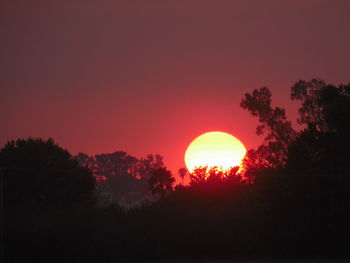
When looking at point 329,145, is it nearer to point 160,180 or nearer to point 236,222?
point 236,222

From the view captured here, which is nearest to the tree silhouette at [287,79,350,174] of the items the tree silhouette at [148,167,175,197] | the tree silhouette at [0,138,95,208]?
the tree silhouette at [0,138,95,208]

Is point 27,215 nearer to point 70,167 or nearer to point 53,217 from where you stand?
point 53,217

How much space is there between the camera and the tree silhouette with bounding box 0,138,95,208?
131ft

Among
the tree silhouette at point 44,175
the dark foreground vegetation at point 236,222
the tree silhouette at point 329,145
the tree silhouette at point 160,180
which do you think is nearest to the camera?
the dark foreground vegetation at point 236,222

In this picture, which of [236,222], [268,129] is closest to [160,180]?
[268,129]

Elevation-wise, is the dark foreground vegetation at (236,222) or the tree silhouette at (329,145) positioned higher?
the tree silhouette at (329,145)

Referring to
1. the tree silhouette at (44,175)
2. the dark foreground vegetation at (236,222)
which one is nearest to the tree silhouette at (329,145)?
the dark foreground vegetation at (236,222)

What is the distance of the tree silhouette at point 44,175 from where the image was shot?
39.9m

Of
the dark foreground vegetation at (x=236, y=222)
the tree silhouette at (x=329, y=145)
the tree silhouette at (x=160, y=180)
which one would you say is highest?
the tree silhouette at (x=160, y=180)

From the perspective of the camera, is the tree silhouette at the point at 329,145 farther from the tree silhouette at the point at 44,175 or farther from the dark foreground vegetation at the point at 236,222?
the tree silhouette at the point at 44,175

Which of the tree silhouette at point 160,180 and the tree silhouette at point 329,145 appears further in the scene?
the tree silhouette at point 160,180

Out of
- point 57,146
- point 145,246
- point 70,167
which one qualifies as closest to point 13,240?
point 145,246

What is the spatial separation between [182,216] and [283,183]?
18.4 ft

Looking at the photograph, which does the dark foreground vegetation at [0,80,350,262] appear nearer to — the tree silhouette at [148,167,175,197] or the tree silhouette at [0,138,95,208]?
the tree silhouette at [0,138,95,208]
